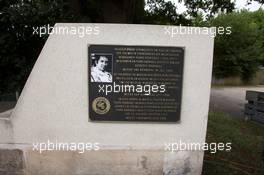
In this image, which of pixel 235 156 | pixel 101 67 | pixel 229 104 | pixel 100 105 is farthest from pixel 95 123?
pixel 229 104

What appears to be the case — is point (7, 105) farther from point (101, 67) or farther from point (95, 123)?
point (101, 67)

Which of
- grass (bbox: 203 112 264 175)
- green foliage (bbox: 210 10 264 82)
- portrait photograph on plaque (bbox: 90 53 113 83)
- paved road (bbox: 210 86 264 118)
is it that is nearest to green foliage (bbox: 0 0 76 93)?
portrait photograph on plaque (bbox: 90 53 113 83)

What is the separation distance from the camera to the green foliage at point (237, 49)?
92.8ft

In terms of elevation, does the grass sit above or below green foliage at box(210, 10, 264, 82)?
below

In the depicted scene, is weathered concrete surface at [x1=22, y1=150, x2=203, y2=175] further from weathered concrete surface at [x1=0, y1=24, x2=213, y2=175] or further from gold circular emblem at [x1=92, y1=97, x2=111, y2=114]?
gold circular emblem at [x1=92, y1=97, x2=111, y2=114]

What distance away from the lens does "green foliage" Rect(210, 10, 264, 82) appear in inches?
1114

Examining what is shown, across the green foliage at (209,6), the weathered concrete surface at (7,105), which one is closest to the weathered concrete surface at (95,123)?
the weathered concrete surface at (7,105)

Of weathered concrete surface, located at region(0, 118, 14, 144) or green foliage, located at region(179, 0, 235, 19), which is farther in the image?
green foliage, located at region(179, 0, 235, 19)

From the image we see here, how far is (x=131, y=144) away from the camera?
13.0 ft

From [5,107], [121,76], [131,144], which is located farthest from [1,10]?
[131,144]

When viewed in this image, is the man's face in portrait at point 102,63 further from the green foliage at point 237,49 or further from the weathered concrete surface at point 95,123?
the green foliage at point 237,49

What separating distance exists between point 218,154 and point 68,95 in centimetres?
313

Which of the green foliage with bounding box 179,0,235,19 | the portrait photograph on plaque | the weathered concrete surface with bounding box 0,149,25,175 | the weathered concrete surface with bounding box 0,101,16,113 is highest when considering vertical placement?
the green foliage with bounding box 179,0,235,19

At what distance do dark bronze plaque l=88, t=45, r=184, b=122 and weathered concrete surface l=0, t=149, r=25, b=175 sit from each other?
4.04 feet
